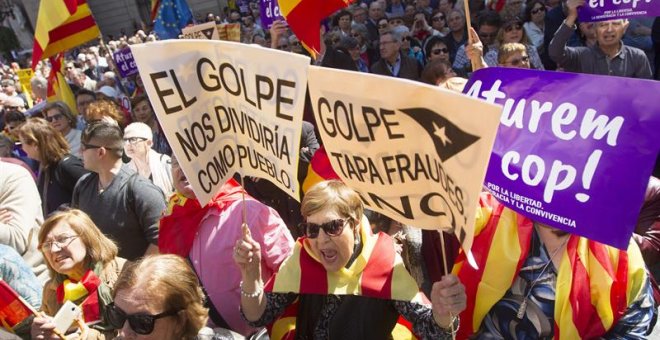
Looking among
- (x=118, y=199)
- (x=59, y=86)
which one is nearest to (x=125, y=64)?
(x=59, y=86)

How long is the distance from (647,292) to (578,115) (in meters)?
0.60

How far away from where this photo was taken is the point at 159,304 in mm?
2045

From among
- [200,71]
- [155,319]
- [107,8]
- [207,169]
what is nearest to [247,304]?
[155,319]

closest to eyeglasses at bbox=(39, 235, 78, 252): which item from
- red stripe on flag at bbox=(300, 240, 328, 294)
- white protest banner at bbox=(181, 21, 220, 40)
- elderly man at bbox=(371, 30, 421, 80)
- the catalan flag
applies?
red stripe on flag at bbox=(300, 240, 328, 294)

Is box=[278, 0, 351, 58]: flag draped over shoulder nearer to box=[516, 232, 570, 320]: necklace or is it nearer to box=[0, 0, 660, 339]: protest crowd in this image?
box=[0, 0, 660, 339]: protest crowd

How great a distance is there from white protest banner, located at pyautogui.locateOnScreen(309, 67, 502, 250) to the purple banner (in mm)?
346

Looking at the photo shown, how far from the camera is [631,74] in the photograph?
471 centimetres

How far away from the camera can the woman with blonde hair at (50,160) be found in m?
4.19

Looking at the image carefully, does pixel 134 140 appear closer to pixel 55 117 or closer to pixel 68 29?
pixel 55 117

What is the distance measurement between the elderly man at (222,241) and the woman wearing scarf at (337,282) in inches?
14.7

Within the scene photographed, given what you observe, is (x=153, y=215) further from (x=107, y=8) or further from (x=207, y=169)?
(x=107, y=8)

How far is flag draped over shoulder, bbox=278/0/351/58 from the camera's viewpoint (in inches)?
165

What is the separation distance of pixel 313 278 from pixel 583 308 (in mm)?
906

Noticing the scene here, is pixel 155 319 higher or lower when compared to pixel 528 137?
lower
